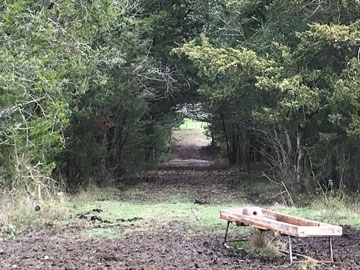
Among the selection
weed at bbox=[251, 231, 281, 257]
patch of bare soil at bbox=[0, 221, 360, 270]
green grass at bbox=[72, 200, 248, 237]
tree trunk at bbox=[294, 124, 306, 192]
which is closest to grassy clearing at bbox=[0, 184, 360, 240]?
green grass at bbox=[72, 200, 248, 237]

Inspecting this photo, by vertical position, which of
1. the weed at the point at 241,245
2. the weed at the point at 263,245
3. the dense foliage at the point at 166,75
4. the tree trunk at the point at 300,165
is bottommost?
the weed at the point at 241,245

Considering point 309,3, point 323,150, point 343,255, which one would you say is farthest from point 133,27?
point 343,255

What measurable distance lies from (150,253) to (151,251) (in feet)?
0.40

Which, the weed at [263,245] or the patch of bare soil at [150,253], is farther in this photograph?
the weed at [263,245]

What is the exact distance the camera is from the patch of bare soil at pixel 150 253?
601 cm

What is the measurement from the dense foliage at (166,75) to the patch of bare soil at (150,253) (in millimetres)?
3028

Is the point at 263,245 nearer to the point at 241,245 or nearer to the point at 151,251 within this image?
the point at 241,245

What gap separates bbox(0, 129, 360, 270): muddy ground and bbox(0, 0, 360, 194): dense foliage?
2.87 metres

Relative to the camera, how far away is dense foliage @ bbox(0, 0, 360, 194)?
1048 cm

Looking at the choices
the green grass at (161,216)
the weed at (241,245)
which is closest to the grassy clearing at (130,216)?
the green grass at (161,216)

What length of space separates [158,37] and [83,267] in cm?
1397

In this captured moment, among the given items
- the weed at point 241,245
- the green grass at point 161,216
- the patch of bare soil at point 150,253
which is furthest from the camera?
the green grass at point 161,216

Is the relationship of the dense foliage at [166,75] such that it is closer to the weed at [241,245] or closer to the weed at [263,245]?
the weed at [241,245]

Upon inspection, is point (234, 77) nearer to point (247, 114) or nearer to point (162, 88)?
point (247, 114)
